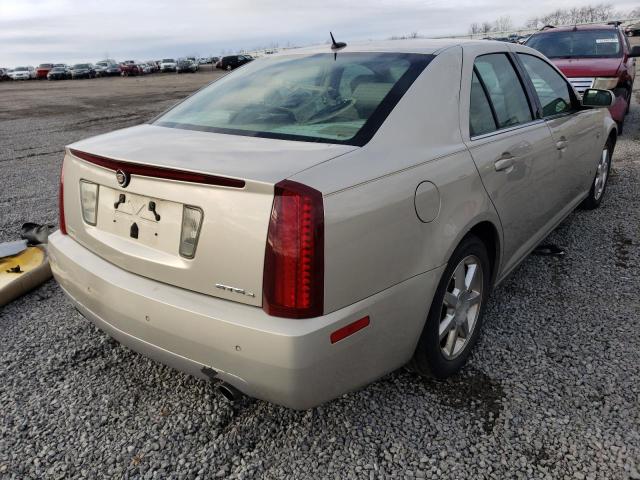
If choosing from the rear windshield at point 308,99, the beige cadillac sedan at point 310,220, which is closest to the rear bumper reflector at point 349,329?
the beige cadillac sedan at point 310,220

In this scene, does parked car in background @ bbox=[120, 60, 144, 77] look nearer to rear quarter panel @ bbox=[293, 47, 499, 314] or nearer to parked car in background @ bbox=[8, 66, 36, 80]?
parked car in background @ bbox=[8, 66, 36, 80]

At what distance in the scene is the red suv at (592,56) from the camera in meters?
7.79

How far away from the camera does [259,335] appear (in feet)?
5.84

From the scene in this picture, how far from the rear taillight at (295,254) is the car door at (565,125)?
233cm

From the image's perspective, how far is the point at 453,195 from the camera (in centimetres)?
226

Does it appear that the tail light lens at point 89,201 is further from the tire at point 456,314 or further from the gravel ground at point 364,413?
the tire at point 456,314

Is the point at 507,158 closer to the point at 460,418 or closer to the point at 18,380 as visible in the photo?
the point at 460,418

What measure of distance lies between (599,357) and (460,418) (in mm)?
974

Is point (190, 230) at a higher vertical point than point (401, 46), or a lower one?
lower

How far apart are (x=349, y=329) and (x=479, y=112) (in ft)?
4.86

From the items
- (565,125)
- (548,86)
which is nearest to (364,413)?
(565,125)

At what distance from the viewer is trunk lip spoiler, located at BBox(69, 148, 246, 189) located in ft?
5.98

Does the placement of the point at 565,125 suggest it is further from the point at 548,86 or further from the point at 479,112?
the point at 479,112

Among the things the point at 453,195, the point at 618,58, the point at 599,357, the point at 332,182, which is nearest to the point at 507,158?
the point at 453,195
